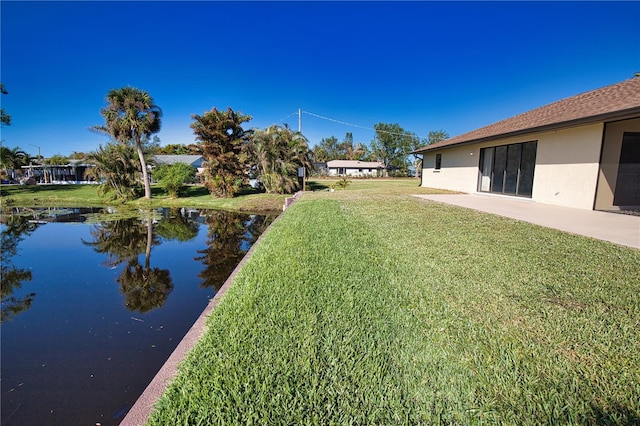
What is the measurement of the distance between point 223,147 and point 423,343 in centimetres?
1829

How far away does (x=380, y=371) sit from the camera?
2.00 meters

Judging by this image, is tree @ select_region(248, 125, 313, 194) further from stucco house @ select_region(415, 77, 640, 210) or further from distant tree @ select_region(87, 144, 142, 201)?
stucco house @ select_region(415, 77, 640, 210)

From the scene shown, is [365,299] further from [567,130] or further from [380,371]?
[567,130]

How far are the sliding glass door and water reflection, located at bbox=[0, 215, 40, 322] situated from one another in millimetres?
13792

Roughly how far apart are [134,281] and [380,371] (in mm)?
Result: 5388

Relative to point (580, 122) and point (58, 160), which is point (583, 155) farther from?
point (58, 160)

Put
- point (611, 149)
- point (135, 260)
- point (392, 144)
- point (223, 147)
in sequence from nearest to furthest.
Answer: point (135, 260) < point (611, 149) < point (223, 147) < point (392, 144)

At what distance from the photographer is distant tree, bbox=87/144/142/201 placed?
18.7m

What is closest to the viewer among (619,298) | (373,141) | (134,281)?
(619,298)

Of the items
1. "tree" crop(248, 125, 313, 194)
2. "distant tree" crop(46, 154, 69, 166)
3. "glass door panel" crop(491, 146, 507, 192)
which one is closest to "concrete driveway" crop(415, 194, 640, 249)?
"glass door panel" crop(491, 146, 507, 192)

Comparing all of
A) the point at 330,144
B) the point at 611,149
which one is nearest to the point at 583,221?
the point at 611,149

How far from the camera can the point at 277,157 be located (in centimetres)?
1869

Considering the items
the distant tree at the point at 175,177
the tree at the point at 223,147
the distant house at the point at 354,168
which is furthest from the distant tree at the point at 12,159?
the distant house at the point at 354,168

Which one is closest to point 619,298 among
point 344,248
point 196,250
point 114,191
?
point 344,248
